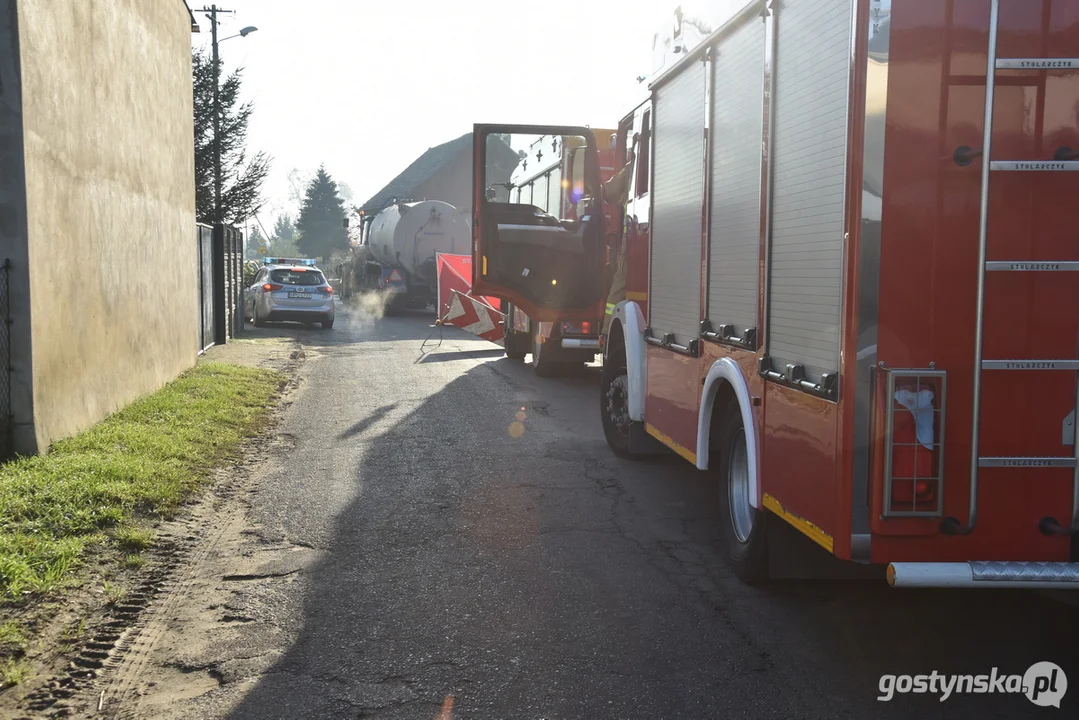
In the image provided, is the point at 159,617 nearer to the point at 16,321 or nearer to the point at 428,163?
the point at 16,321

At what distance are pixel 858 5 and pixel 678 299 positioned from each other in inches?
119

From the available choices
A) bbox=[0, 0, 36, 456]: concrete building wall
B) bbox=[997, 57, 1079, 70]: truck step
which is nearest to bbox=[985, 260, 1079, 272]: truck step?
bbox=[997, 57, 1079, 70]: truck step

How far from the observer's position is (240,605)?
5.00 m

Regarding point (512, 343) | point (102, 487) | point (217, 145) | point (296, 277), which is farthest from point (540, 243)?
point (217, 145)

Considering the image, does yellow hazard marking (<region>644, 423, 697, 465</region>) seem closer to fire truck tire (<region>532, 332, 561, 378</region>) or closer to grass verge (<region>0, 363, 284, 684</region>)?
grass verge (<region>0, 363, 284, 684</region>)

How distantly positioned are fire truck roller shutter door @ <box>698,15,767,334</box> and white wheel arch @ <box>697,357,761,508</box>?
0.75ft

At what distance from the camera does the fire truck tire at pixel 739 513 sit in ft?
→ 17.2

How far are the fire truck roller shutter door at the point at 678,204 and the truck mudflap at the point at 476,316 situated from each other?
35.9ft

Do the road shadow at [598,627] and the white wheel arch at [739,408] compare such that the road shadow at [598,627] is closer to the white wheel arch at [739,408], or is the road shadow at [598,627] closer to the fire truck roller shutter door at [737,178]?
the white wheel arch at [739,408]

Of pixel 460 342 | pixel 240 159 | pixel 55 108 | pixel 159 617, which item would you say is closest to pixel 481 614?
pixel 159 617

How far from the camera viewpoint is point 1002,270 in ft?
12.8

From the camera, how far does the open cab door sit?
1330 cm

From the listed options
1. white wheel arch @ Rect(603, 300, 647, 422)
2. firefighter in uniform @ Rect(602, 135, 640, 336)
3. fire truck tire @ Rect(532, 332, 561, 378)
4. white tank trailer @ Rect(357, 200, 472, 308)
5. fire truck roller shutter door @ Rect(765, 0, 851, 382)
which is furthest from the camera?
white tank trailer @ Rect(357, 200, 472, 308)

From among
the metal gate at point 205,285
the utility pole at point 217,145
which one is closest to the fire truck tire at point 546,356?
the metal gate at point 205,285
